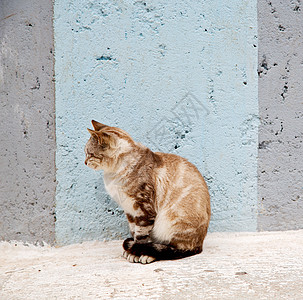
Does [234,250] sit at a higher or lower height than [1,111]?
lower

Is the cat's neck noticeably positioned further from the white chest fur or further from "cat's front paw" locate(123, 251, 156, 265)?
"cat's front paw" locate(123, 251, 156, 265)

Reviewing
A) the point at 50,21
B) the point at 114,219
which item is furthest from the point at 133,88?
the point at 114,219

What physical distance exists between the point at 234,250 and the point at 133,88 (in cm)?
141

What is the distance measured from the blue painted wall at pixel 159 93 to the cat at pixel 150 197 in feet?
1.19

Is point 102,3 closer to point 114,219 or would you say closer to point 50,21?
point 50,21

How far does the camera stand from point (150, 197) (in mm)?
2254

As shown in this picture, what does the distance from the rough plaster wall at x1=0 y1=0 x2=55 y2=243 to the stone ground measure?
0.26 metres

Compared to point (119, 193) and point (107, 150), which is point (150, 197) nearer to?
point (119, 193)

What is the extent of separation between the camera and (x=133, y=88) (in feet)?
8.93

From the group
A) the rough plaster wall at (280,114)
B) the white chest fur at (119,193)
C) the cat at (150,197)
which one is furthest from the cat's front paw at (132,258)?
the rough plaster wall at (280,114)

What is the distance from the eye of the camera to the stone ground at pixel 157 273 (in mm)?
1709

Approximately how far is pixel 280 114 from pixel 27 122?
2.04m

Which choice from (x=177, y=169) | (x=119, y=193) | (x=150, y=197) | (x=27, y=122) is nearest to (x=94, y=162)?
(x=119, y=193)

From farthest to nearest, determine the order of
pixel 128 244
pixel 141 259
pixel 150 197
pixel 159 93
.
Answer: pixel 159 93 < pixel 128 244 < pixel 150 197 < pixel 141 259
